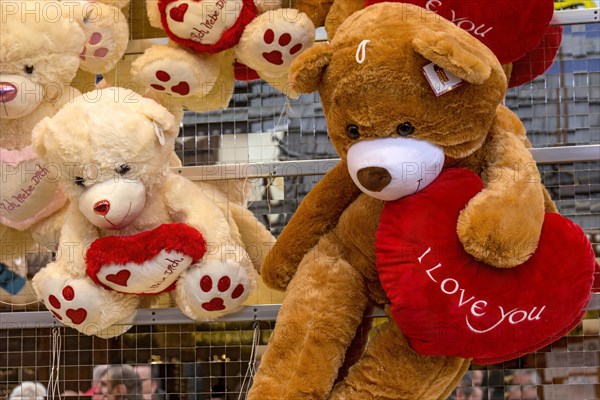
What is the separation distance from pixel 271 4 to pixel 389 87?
41 centimetres

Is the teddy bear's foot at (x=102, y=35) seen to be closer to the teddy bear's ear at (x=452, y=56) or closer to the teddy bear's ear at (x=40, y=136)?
the teddy bear's ear at (x=40, y=136)

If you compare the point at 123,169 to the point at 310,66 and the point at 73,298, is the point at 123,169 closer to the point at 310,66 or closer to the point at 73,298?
the point at 73,298

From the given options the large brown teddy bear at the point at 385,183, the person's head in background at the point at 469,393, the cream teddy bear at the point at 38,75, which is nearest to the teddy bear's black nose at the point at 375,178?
the large brown teddy bear at the point at 385,183

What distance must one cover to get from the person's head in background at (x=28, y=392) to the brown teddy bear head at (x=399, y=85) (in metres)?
1.05

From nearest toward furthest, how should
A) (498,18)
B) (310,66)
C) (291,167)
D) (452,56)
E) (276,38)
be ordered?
(452,56)
(310,66)
(498,18)
(276,38)
(291,167)

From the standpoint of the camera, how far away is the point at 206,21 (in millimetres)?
1477

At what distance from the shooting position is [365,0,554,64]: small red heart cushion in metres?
1.34

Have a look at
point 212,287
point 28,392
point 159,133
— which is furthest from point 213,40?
point 28,392

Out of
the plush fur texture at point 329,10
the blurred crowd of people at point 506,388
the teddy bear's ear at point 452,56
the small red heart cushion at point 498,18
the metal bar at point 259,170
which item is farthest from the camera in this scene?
the blurred crowd of people at point 506,388

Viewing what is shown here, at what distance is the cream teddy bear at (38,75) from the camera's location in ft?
4.94

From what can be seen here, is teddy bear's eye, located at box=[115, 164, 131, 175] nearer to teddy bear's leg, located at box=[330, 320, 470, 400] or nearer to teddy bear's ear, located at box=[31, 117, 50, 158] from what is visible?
teddy bear's ear, located at box=[31, 117, 50, 158]

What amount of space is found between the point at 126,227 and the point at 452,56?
65cm

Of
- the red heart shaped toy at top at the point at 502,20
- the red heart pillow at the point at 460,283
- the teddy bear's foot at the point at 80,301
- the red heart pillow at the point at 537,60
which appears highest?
the red heart shaped toy at top at the point at 502,20

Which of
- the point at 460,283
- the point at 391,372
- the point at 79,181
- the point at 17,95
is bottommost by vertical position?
the point at 391,372
